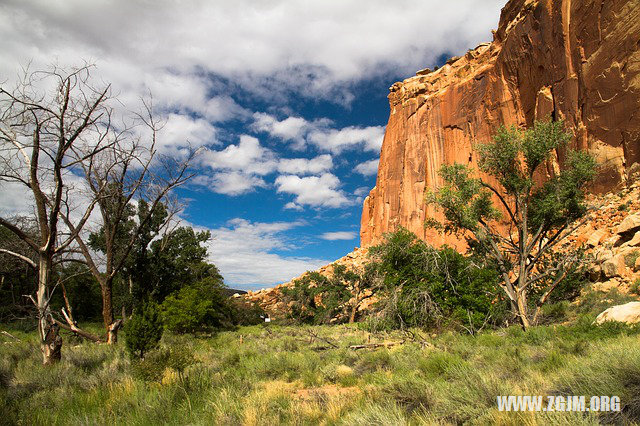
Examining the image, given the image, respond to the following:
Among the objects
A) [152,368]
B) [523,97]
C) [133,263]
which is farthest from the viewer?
[523,97]

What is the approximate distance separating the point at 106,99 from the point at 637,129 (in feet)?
109

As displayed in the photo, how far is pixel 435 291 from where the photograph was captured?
1541 cm

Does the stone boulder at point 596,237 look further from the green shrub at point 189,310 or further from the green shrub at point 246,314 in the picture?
the green shrub at point 246,314

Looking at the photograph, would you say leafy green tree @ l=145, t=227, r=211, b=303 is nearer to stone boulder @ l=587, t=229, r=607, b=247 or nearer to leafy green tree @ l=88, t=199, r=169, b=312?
leafy green tree @ l=88, t=199, r=169, b=312

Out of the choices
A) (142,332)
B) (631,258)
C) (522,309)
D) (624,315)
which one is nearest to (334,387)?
(142,332)

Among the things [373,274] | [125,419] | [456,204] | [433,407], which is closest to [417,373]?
[433,407]

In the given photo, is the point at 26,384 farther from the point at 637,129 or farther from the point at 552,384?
the point at 637,129

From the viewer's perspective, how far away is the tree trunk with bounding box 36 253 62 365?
7.70 metres

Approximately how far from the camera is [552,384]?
5.00m

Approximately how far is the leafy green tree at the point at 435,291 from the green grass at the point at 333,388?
5107 millimetres

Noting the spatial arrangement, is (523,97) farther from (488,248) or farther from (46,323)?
(46,323)

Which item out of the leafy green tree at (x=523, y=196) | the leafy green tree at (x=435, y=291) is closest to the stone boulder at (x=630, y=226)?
the leafy green tree at (x=523, y=196)

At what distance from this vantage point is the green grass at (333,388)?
439cm

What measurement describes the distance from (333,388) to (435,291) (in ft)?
30.9
